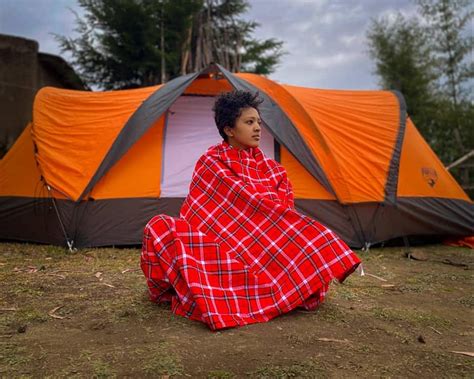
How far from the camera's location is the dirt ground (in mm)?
1862

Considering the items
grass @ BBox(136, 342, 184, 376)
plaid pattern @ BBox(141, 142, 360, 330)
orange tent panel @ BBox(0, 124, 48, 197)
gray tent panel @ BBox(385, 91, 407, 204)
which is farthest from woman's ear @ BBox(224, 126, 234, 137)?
orange tent panel @ BBox(0, 124, 48, 197)

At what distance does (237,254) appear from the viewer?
254cm

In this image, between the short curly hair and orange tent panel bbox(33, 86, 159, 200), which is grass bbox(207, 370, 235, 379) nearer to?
the short curly hair

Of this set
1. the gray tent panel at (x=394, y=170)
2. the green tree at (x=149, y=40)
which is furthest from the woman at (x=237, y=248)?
the green tree at (x=149, y=40)

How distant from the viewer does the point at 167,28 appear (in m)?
12.1

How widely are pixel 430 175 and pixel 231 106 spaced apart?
350 centimetres

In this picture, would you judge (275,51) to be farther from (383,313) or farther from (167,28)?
(383,313)

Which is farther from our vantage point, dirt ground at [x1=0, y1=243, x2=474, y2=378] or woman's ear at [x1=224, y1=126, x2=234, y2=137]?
woman's ear at [x1=224, y1=126, x2=234, y2=137]

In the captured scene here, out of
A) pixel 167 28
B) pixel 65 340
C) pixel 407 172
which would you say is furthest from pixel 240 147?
pixel 167 28

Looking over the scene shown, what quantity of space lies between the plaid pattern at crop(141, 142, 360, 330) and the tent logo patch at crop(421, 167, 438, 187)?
10.5ft

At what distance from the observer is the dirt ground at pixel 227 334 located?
6.11 feet

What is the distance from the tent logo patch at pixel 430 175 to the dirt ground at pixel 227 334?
1904 millimetres

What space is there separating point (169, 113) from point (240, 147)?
2639mm

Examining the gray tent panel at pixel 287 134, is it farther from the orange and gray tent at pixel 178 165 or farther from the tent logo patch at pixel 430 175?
the tent logo patch at pixel 430 175
